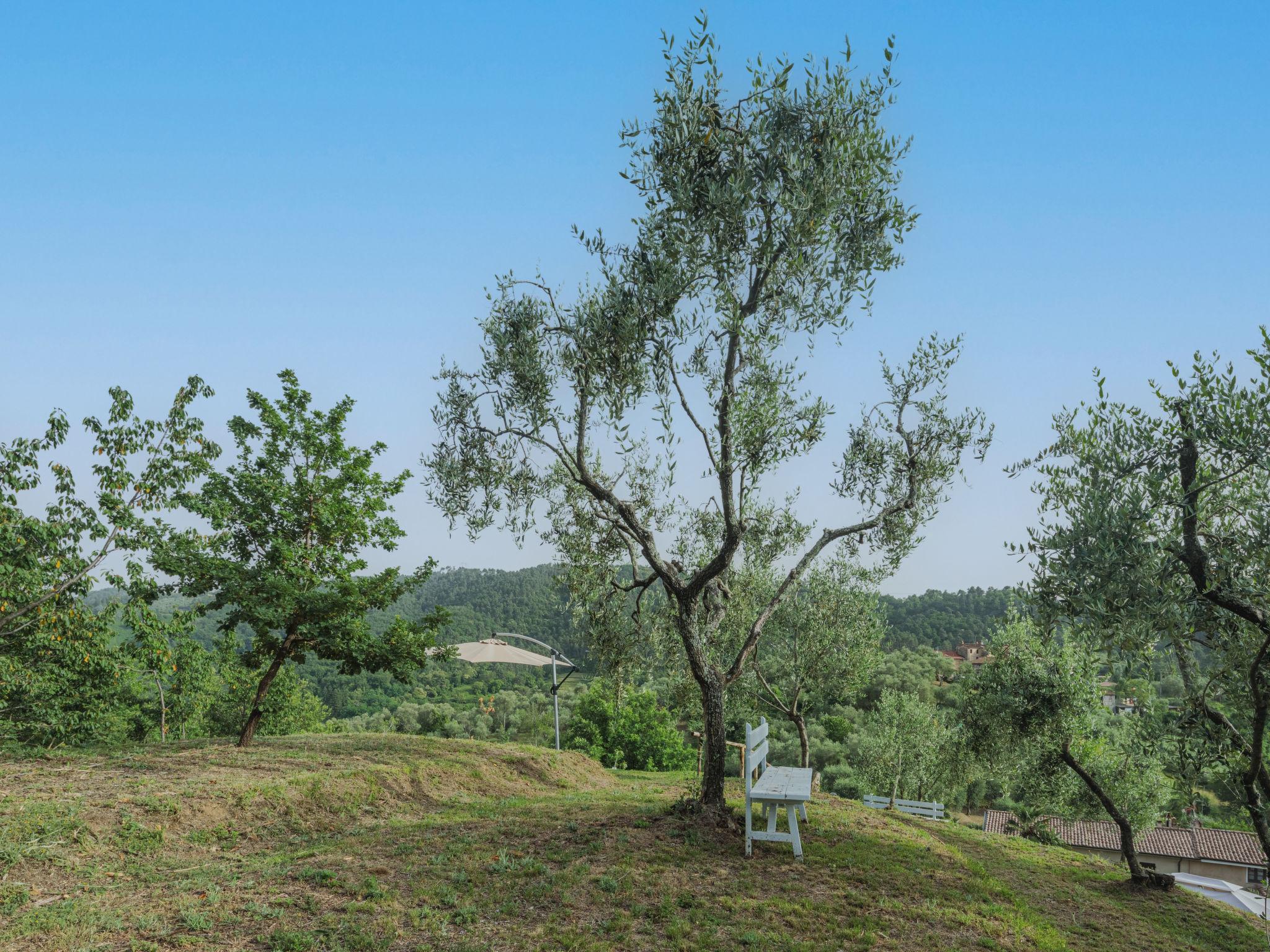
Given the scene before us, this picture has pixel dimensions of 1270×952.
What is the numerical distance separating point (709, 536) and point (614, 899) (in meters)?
9.02

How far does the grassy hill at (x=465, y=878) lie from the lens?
7648mm

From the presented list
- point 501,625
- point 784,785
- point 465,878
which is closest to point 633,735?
point 784,785

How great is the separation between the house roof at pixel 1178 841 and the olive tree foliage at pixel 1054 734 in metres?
36.5

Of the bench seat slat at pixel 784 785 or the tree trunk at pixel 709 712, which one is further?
the tree trunk at pixel 709 712

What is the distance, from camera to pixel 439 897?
847 cm

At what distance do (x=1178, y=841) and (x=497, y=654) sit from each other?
59.9 meters

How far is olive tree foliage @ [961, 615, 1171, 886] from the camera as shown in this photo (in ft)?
54.3

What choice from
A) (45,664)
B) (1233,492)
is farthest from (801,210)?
(45,664)

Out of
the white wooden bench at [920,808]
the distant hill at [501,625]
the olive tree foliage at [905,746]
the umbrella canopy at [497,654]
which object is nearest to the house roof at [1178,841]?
the distant hill at [501,625]

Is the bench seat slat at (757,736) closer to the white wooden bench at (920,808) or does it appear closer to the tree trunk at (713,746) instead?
the tree trunk at (713,746)

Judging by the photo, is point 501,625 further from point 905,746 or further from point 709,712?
point 709,712

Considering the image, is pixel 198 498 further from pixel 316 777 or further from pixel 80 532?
pixel 316 777

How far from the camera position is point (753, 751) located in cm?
1112

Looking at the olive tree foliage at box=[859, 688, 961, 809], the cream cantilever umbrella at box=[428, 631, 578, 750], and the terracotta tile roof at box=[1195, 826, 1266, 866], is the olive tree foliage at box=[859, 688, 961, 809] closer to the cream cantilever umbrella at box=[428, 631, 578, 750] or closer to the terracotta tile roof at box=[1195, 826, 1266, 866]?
the cream cantilever umbrella at box=[428, 631, 578, 750]
